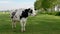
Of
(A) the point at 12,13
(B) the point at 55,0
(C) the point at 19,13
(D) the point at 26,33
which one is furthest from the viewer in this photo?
(B) the point at 55,0

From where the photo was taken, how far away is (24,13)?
14273 millimetres

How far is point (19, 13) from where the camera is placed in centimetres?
1445

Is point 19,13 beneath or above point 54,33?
above

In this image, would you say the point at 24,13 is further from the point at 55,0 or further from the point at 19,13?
the point at 55,0

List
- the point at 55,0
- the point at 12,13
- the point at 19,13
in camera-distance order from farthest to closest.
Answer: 1. the point at 55,0
2. the point at 12,13
3. the point at 19,13

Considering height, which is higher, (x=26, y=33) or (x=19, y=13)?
(x=19, y=13)

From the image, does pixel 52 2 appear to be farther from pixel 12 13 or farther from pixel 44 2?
pixel 12 13

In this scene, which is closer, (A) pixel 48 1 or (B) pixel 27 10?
(B) pixel 27 10

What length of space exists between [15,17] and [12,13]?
72 centimetres

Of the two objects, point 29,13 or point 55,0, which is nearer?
point 29,13

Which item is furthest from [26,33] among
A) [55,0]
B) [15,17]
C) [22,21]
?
[55,0]

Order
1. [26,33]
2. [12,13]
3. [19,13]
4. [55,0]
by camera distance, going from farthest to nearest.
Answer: [55,0] → [12,13] → [19,13] → [26,33]

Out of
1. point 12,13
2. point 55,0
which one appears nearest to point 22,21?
point 12,13

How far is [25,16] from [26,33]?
4.53 feet
